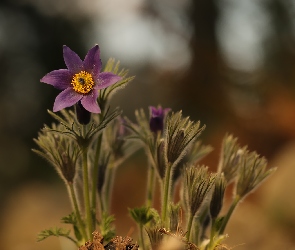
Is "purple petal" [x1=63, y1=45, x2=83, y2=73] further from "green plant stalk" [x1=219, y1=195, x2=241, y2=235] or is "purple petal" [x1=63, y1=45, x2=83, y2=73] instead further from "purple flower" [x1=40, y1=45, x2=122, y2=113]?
"green plant stalk" [x1=219, y1=195, x2=241, y2=235]

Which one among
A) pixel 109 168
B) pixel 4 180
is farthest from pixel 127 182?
pixel 109 168

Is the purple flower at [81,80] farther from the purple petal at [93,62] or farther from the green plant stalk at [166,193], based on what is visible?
the green plant stalk at [166,193]

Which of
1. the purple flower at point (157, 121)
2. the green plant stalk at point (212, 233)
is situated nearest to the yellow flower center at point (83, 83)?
the purple flower at point (157, 121)

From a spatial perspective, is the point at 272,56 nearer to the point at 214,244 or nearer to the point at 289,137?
the point at 289,137

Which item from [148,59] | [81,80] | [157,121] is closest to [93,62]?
[81,80]

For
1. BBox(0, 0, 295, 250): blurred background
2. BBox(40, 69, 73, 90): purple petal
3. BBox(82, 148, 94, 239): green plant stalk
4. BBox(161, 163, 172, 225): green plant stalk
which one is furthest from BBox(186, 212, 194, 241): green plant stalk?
BBox(0, 0, 295, 250): blurred background

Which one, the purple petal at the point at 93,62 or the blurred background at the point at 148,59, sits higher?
the blurred background at the point at 148,59
